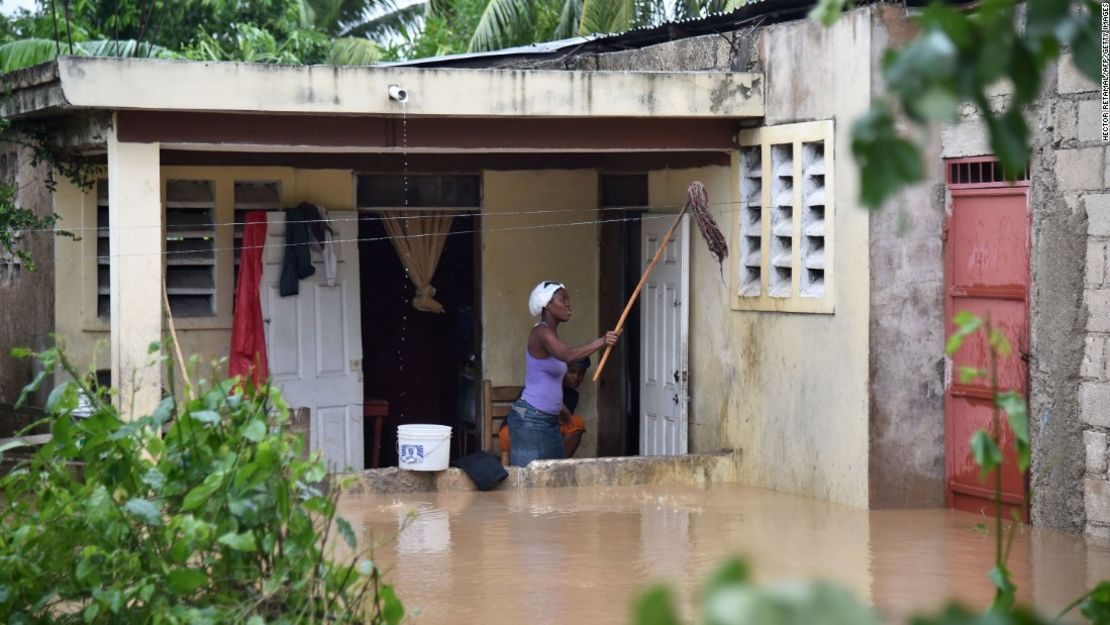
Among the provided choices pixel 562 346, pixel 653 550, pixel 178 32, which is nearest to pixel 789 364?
pixel 562 346

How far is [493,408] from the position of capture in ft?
42.5

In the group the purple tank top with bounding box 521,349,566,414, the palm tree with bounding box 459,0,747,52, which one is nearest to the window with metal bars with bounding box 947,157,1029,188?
the purple tank top with bounding box 521,349,566,414

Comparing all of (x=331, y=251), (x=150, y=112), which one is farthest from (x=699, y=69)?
(x=150, y=112)

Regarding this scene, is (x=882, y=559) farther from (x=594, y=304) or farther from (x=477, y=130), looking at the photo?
(x=594, y=304)

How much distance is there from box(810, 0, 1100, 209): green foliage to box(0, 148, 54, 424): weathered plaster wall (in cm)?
1093

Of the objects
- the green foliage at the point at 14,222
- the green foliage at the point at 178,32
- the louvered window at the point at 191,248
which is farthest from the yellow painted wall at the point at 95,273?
the green foliage at the point at 178,32

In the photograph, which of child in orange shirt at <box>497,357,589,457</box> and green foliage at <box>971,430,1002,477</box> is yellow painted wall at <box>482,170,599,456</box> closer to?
child in orange shirt at <box>497,357,589,457</box>

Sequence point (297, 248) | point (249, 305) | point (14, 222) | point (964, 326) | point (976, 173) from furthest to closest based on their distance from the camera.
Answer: point (297, 248) < point (249, 305) < point (14, 222) < point (976, 173) < point (964, 326)

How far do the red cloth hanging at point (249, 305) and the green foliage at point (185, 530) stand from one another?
21.0 feet

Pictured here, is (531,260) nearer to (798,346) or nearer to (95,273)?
(798,346)

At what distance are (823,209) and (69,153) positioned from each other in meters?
5.64

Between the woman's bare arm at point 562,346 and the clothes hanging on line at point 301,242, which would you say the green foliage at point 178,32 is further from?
the woman's bare arm at point 562,346

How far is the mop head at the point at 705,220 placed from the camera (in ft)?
35.6

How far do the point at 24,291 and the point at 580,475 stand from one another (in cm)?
566
